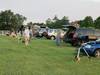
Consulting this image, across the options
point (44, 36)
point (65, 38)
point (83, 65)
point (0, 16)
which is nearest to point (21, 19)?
point (0, 16)

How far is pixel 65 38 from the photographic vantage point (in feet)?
129

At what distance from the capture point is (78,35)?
38531 millimetres

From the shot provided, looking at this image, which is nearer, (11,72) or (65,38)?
(11,72)

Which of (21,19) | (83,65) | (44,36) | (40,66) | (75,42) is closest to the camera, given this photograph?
(40,66)

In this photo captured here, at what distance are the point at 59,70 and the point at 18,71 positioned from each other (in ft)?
7.07

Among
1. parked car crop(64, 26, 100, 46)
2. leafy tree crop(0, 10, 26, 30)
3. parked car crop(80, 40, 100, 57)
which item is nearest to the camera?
parked car crop(80, 40, 100, 57)

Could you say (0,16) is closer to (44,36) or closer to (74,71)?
(44,36)

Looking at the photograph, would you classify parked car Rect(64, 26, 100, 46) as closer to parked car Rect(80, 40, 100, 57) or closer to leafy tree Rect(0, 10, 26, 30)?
parked car Rect(80, 40, 100, 57)

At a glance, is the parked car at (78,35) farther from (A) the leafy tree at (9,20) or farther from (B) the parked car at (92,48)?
(A) the leafy tree at (9,20)

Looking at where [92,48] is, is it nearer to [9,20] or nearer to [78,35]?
[78,35]

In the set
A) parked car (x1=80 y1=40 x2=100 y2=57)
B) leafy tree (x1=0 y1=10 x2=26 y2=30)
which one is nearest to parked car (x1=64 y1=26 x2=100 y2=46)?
parked car (x1=80 y1=40 x2=100 y2=57)

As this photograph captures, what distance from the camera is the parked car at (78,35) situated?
38062mm

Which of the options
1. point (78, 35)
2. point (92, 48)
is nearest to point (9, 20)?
point (78, 35)

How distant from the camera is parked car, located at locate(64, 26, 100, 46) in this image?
125ft
